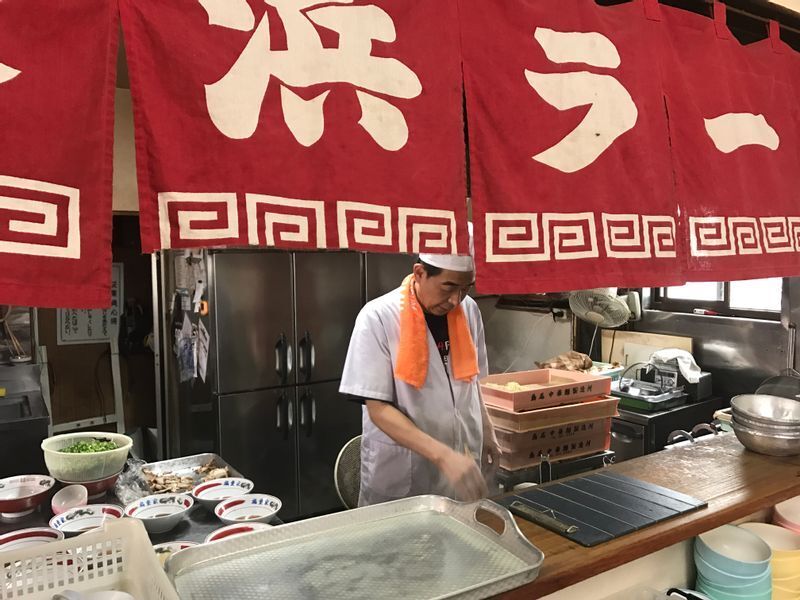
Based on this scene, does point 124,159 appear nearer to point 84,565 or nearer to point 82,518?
point 82,518

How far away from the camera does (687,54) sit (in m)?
1.84

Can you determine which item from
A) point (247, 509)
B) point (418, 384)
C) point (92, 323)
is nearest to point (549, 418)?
point (418, 384)

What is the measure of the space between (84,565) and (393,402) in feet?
4.69

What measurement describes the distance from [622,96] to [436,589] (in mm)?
1367

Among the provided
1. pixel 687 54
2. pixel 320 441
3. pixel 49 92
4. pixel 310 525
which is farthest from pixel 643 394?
pixel 49 92

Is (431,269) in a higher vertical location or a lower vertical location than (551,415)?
higher

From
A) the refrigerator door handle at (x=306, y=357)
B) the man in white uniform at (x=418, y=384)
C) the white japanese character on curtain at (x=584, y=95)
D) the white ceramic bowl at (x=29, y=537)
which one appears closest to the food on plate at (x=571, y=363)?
the refrigerator door handle at (x=306, y=357)

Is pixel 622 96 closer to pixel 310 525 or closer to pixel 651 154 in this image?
pixel 651 154

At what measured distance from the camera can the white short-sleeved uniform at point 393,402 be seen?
2449 millimetres

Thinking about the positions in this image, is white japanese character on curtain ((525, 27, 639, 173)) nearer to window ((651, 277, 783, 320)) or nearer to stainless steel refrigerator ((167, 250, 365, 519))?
window ((651, 277, 783, 320))

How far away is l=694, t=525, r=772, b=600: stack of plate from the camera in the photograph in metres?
1.71

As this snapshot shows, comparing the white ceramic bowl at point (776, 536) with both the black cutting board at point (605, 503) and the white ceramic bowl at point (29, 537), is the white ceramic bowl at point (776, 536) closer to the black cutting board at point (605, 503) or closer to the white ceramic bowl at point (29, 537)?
the black cutting board at point (605, 503)

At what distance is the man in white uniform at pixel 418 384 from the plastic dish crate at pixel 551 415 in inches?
12.3

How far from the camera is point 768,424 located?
2.13 meters
